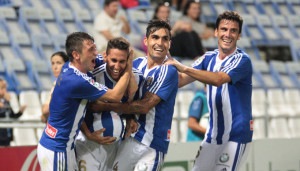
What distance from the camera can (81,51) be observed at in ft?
14.2

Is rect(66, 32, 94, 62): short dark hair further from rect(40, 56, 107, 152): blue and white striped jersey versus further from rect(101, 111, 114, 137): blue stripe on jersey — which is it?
rect(101, 111, 114, 137): blue stripe on jersey

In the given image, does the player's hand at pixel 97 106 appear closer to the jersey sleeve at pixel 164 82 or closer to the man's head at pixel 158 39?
the jersey sleeve at pixel 164 82

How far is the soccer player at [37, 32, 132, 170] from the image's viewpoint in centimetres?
425

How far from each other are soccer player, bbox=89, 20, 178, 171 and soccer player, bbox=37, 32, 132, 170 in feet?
0.94

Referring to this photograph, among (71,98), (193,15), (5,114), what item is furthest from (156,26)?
(193,15)

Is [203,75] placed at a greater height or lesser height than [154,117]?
greater

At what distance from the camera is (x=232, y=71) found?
4789 millimetres

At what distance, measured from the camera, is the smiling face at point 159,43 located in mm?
4539

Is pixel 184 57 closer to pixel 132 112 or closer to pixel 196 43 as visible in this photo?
pixel 196 43

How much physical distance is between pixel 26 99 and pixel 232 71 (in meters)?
4.70

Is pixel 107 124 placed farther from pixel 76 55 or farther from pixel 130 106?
pixel 76 55

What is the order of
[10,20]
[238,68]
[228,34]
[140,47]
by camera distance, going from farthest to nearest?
[10,20]
[140,47]
[228,34]
[238,68]

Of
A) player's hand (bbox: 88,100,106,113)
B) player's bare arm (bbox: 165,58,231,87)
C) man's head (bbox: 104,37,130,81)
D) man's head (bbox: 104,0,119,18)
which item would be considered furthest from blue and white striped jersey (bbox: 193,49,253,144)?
man's head (bbox: 104,0,119,18)

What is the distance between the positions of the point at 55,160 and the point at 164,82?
1.08 meters
